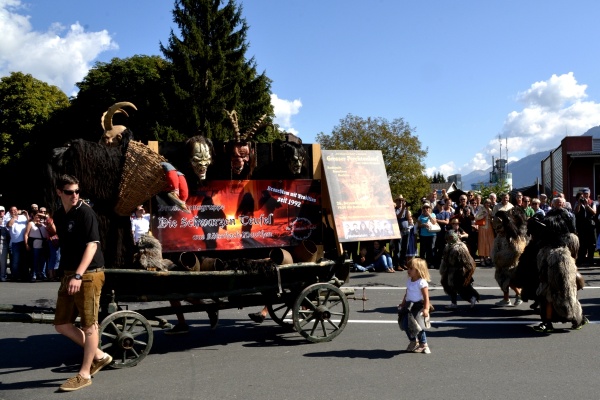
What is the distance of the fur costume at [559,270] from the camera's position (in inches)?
314

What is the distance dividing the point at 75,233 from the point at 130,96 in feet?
119

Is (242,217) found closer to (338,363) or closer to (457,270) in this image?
(338,363)

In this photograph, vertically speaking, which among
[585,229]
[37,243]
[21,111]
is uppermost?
[21,111]

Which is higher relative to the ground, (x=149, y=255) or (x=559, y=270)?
(x=149, y=255)

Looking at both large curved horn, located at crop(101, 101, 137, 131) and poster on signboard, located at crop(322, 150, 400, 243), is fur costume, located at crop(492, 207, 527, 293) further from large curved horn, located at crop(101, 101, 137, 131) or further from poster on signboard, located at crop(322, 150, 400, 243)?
large curved horn, located at crop(101, 101, 137, 131)

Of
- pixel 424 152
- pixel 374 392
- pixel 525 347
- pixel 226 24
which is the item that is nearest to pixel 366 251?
pixel 525 347

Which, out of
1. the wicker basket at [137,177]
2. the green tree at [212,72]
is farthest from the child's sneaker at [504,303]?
the green tree at [212,72]

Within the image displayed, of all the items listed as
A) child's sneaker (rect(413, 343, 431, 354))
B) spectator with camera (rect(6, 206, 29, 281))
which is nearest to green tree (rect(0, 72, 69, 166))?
spectator with camera (rect(6, 206, 29, 281))

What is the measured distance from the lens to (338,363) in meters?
6.75

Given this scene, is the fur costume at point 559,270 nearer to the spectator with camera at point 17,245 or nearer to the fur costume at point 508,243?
the fur costume at point 508,243

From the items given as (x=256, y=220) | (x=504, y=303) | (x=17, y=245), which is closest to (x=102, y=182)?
(x=256, y=220)

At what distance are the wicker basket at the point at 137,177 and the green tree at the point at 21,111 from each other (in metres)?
39.3

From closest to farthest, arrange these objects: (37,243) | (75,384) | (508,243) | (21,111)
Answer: (75,384) < (508,243) < (37,243) < (21,111)

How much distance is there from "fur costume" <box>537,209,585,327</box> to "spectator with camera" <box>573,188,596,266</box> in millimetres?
7990
